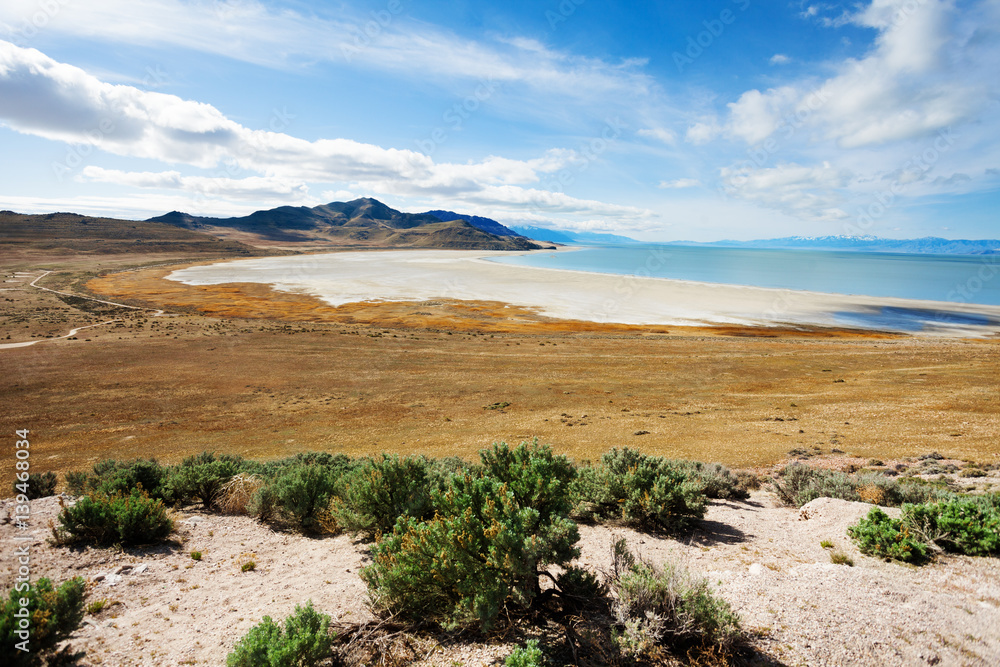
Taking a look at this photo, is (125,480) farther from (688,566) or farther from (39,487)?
(688,566)

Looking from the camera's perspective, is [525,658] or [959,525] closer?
[525,658]

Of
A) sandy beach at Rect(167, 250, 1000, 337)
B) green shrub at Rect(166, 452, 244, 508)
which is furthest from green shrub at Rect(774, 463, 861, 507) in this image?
→ sandy beach at Rect(167, 250, 1000, 337)

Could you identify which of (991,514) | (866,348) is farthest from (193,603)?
(866,348)

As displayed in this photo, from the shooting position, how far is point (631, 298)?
69938 millimetres

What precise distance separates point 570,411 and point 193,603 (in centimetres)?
1680

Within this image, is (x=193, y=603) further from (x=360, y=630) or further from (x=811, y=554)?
(x=811, y=554)

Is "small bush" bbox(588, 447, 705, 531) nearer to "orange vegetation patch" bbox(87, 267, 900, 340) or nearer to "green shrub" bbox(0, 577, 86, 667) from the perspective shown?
"green shrub" bbox(0, 577, 86, 667)

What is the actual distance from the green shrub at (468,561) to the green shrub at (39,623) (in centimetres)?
263

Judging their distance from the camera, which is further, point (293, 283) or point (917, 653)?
point (293, 283)

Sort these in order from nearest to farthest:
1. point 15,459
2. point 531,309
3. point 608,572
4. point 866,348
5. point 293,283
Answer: point 608,572 → point 15,459 → point 866,348 → point 531,309 → point 293,283

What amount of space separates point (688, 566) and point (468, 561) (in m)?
3.27

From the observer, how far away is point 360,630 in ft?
14.6

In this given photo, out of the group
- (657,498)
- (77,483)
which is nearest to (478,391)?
(77,483)

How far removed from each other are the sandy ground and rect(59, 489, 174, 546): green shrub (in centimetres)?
28
